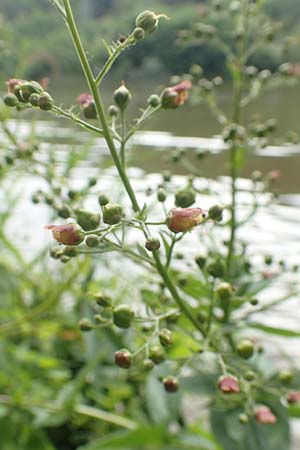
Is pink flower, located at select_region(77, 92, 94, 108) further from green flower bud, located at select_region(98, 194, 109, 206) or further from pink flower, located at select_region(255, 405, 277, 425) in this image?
pink flower, located at select_region(255, 405, 277, 425)

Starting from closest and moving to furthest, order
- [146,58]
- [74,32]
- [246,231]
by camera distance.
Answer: [74,32] → [246,231] → [146,58]

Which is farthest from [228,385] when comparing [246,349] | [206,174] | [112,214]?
[206,174]

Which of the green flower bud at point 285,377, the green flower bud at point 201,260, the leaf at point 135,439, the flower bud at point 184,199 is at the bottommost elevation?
the leaf at point 135,439

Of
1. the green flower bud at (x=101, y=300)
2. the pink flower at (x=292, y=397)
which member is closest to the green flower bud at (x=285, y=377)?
the pink flower at (x=292, y=397)

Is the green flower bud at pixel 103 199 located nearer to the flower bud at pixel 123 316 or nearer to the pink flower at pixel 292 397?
the flower bud at pixel 123 316

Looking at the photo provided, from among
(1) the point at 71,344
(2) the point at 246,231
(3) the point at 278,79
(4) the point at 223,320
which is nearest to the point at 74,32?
(4) the point at 223,320

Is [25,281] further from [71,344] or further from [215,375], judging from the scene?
[215,375]

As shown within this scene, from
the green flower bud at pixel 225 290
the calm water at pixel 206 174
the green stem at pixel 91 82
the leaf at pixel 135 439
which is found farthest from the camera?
the calm water at pixel 206 174

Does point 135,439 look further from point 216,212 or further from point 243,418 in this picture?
point 216,212
